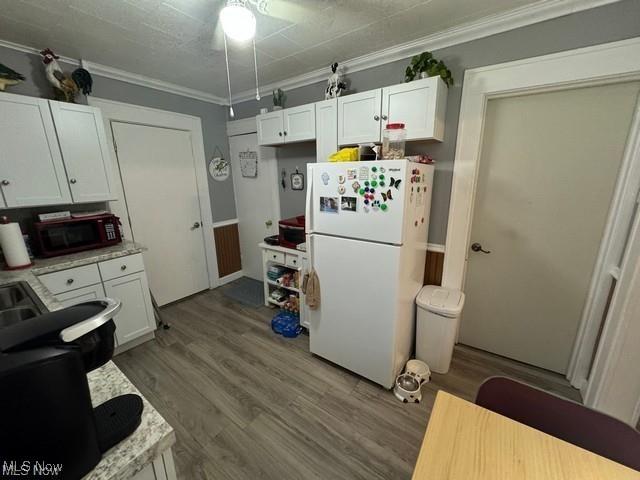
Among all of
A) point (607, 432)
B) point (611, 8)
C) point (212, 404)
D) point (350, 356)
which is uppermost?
point (611, 8)

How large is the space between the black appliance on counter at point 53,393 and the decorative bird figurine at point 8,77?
230 centimetres

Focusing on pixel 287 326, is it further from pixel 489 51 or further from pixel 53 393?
pixel 489 51

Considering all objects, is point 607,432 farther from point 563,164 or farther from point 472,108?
point 472,108

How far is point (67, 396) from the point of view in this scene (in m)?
0.47

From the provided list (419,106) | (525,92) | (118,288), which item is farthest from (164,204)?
(525,92)

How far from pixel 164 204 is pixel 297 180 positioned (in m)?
1.51

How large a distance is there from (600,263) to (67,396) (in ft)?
8.46

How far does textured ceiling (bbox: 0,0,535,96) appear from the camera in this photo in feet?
4.83

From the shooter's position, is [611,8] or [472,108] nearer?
[611,8]

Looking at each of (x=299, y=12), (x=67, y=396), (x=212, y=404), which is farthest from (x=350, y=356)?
(x=299, y=12)

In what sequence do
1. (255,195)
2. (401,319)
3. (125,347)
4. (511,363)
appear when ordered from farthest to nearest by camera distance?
(255,195) → (125,347) → (511,363) → (401,319)

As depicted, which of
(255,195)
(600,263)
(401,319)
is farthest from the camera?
(255,195)

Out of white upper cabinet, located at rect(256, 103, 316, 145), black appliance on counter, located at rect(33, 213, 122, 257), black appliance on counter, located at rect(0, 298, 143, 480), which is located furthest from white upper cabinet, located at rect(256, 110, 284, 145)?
black appliance on counter, located at rect(0, 298, 143, 480)

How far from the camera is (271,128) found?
8.57 ft
